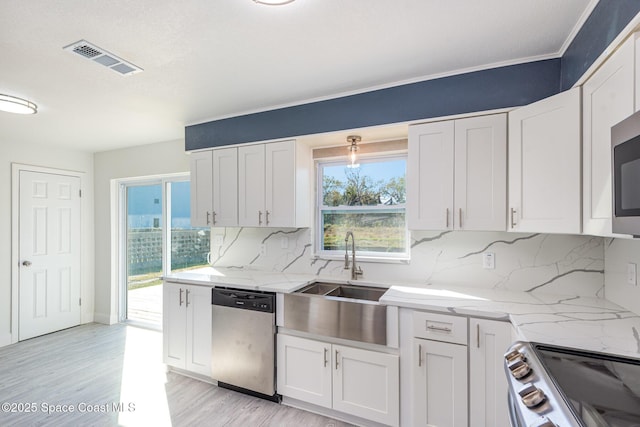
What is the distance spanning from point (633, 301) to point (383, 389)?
1.52m

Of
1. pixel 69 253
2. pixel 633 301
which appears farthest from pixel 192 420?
pixel 69 253

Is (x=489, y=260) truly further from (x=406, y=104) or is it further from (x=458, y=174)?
(x=406, y=104)

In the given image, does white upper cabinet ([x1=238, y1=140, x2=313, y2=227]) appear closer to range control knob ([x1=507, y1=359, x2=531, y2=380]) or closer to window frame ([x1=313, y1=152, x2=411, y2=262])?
Result: window frame ([x1=313, y1=152, x2=411, y2=262])

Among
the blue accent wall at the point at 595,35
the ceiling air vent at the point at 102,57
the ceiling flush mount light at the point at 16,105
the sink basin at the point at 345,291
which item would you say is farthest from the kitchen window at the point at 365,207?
the ceiling flush mount light at the point at 16,105

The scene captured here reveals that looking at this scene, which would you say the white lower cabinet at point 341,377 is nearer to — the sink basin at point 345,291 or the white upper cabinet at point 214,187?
the sink basin at point 345,291

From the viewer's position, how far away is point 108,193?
4.38 meters

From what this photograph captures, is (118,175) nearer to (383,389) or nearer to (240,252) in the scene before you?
(240,252)

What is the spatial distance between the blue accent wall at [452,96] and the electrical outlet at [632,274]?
3.52ft

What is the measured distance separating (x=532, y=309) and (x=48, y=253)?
5318 mm

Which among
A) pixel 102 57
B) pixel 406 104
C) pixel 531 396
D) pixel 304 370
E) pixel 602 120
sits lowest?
pixel 304 370

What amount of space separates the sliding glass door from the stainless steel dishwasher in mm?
1334

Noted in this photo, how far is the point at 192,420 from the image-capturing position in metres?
2.21

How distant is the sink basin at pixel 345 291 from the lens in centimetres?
250

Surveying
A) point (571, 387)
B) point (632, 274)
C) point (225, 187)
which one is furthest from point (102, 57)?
point (632, 274)
